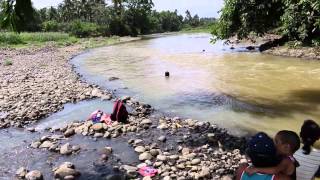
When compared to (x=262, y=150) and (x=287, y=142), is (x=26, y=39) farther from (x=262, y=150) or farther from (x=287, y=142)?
(x=262, y=150)

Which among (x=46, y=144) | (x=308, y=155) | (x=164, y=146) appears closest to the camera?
(x=308, y=155)

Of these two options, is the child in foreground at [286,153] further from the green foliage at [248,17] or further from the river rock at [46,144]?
the green foliage at [248,17]

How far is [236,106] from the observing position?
1623cm

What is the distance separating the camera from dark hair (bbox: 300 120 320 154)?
20.0 ft

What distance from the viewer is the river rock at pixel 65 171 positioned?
9.23m

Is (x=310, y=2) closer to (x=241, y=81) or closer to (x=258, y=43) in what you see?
(x=241, y=81)

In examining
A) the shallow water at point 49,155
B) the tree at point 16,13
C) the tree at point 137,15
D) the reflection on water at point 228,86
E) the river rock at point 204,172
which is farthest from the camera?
the tree at point 137,15

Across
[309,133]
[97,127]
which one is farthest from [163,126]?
[309,133]

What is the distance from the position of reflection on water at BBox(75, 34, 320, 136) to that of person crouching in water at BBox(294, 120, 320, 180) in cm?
637

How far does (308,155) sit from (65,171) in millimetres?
5382

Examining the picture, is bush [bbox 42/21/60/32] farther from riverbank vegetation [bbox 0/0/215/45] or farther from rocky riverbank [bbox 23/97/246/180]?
rocky riverbank [bbox 23/97/246/180]

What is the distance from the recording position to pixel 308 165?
6062 mm

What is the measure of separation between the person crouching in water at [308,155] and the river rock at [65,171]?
Result: 511 cm

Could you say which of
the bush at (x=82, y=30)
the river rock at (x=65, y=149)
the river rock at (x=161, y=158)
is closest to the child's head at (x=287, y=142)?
the river rock at (x=161, y=158)
